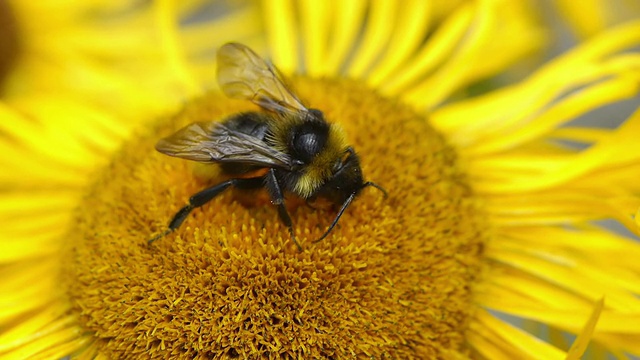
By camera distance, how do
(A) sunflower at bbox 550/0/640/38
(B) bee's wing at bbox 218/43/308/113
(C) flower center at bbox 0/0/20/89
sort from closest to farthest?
(B) bee's wing at bbox 218/43/308/113, (A) sunflower at bbox 550/0/640/38, (C) flower center at bbox 0/0/20/89

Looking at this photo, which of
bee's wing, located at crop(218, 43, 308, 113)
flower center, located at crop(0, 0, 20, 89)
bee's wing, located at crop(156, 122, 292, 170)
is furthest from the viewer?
flower center, located at crop(0, 0, 20, 89)

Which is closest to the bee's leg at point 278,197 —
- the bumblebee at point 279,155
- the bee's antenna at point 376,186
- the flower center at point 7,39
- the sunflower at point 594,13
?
the bumblebee at point 279,155

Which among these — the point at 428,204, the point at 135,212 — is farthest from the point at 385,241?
the point at 135,212

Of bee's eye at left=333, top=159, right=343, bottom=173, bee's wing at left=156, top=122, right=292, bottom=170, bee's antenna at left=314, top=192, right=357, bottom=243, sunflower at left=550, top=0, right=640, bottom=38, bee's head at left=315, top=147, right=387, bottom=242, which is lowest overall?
bee's antenna at left=314, top=192, right=357, bottom=243

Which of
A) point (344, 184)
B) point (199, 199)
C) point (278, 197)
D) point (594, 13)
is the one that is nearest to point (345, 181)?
point (344, 184)

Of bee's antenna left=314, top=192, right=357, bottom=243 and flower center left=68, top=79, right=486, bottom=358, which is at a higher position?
bee's antenna left=314, top=192, right=357, bottom=243

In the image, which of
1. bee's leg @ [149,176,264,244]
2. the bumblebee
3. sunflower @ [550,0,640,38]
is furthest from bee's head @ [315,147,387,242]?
sunflower @ [550,0,640,38]

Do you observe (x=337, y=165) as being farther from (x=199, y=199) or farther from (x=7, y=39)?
(x=7, y=39)

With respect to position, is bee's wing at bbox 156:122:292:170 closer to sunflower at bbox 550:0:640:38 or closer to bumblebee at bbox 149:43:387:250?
bumblebee at bbox 149:43:387:250
